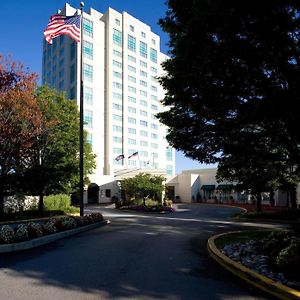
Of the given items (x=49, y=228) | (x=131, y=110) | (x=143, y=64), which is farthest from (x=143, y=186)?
(x=143, y=64)

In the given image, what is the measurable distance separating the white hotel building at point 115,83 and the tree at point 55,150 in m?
44.9

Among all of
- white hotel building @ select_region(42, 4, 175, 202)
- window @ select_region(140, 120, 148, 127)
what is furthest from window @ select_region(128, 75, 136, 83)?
window @ select_region(140, 120, 148, 127)

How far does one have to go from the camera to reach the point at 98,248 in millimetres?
12352

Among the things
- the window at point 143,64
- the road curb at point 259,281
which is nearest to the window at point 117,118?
the window at point 143,64

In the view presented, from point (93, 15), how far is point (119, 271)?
84052 millimetres

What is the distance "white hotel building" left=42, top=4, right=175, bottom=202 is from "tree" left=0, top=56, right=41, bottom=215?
166ft

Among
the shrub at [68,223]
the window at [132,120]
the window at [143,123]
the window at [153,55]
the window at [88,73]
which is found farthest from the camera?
the window at [153,55]

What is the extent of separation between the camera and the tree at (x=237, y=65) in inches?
377

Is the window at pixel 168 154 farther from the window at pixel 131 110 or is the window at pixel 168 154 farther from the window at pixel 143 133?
the window at pixel 131 110

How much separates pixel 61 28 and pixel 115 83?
66152 mm

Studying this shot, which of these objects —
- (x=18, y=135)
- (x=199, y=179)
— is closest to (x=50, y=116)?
(x=18, y=135)

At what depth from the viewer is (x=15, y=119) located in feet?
69.9

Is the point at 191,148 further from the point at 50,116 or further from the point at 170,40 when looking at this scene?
the point at 50,116

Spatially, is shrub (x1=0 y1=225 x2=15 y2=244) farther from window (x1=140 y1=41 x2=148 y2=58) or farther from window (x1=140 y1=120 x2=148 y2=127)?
window (x1=140 y1=41 x2=148 y2=58)
